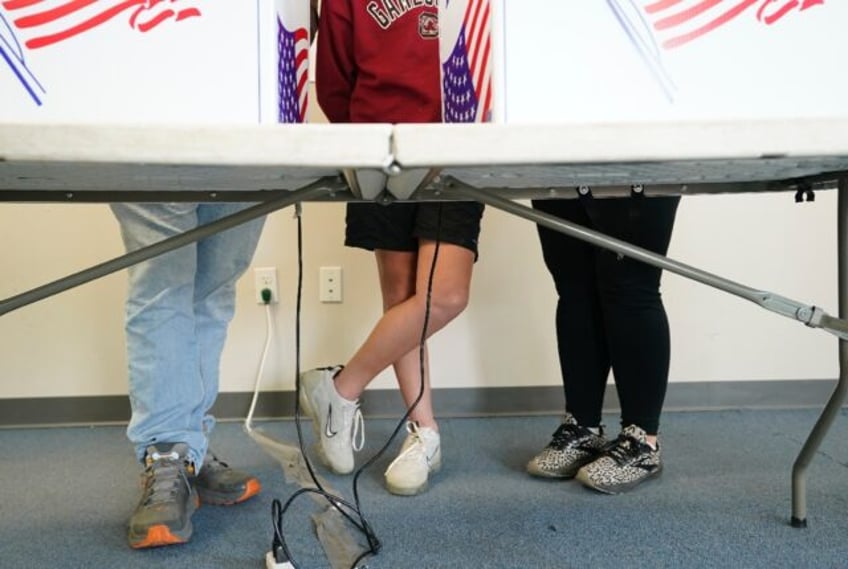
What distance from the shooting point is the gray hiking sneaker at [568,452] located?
1170 mm

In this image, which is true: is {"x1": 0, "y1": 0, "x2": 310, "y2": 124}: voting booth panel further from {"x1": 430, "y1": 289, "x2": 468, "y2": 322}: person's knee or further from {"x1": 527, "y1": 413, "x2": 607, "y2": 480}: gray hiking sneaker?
{"x1": 527, "y1": 413, "x2": 607, "y2": 480}: gray hiking sneaker

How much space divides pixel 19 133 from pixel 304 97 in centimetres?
41

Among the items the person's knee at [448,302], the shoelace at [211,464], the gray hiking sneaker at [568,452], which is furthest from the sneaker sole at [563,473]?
the shoelace at [211,464]

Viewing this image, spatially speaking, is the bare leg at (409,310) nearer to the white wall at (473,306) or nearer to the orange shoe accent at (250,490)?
the orange shoe accent at (250,490)

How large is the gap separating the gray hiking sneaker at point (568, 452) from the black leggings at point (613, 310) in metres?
0.03

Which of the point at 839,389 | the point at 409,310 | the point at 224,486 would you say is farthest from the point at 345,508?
the point at 839,389

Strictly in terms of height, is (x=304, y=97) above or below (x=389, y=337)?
above

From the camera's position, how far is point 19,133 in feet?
1.25

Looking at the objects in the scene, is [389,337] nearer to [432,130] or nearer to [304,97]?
[304,97]

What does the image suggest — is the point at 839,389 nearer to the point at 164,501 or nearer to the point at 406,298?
the point at 406,298

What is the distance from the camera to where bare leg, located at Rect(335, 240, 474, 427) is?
1.19 metres

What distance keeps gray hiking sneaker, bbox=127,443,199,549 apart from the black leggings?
71 cm

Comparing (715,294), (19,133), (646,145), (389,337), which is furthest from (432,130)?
(715,294)

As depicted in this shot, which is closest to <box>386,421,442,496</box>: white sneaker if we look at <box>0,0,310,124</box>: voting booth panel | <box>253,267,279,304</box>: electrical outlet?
<box>253,267,279,304</box>: electrical outlet
